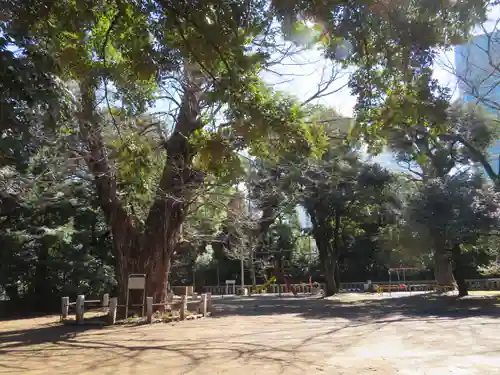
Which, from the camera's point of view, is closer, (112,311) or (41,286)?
(112,311)

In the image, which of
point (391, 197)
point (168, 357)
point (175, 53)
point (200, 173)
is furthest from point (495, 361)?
point (391, 197)

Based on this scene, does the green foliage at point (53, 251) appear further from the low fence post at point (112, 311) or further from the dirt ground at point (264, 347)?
the low fence post at point (112, 311)

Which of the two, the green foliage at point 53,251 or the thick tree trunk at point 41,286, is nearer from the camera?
the green foliage at point 53,251

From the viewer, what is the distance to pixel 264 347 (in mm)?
8867

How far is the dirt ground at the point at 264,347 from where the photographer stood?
7.03 metres

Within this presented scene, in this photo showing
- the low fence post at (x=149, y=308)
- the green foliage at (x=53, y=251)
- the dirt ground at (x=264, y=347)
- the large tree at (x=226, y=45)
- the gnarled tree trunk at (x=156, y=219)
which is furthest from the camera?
the green foliage at (x=53, y=251)

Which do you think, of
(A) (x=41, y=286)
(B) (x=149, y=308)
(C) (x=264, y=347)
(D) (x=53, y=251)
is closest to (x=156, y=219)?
(B) (x=149, y=308)

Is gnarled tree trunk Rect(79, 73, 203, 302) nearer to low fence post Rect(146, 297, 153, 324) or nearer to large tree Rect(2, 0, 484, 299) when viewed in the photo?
low fence post Rect(146, 297, 153, 324)

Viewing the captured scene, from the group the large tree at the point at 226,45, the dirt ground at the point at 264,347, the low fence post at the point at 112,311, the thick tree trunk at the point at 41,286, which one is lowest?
the dirt ground at the point at 264,347

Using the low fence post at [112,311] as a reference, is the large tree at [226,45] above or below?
above

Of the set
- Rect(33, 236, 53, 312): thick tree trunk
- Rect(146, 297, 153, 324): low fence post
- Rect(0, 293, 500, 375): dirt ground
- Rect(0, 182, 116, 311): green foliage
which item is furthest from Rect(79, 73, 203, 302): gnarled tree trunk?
Rect(33, 236, 53, 312): thick tree trunk

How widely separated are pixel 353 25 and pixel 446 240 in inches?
664

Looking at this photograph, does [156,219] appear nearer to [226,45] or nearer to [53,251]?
[53,251]

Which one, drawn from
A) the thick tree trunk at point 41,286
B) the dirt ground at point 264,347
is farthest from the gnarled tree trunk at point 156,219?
the thick tree trunk at point 41,286
